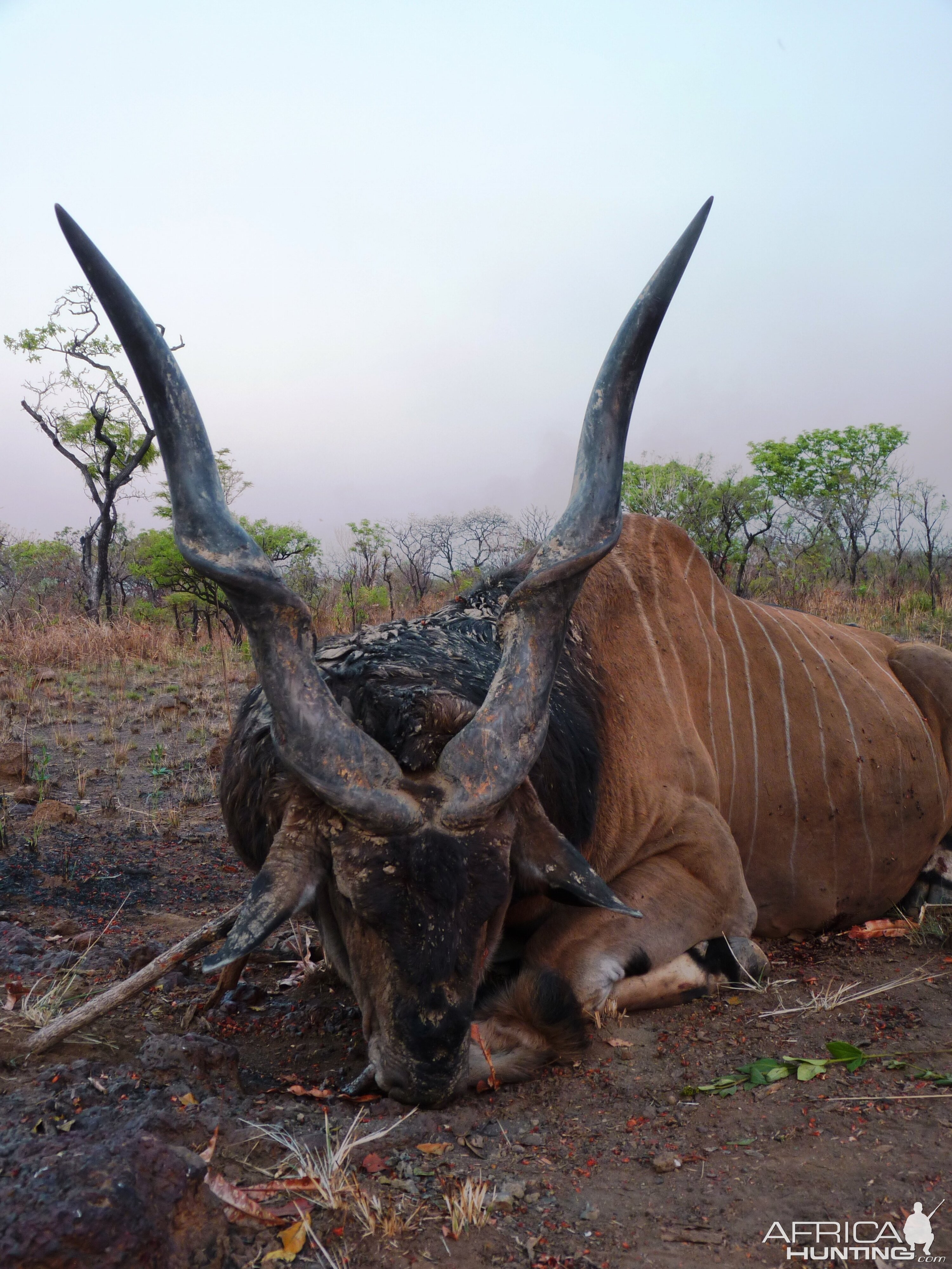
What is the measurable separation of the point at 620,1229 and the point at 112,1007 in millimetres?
1340

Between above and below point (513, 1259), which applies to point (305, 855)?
above

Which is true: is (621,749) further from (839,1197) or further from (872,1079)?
(839,1197)

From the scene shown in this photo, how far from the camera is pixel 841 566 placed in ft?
65.8

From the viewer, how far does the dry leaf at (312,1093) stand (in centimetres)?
227

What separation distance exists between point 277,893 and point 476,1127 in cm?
67

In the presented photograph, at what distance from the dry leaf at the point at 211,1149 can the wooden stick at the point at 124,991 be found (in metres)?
0.48

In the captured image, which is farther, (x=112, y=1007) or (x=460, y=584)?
(x=460, y=584)

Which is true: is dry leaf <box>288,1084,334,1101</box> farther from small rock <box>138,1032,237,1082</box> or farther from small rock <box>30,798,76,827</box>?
small rock <box>30,798,76,827</box>

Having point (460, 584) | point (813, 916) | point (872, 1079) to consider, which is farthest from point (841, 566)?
point (872, 1079)

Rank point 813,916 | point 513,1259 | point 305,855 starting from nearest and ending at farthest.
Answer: point 513,1259, point 305,855, point 813,916

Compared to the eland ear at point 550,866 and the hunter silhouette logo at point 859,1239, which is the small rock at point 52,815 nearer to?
the eland ear at point 550,866

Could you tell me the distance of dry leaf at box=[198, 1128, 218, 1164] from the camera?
6.00 ft

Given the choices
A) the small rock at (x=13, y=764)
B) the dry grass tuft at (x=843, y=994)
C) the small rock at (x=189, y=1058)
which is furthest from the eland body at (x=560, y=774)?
the small rock at (x=13, y=764)

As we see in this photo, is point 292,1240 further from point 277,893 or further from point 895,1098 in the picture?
point 895,1098
